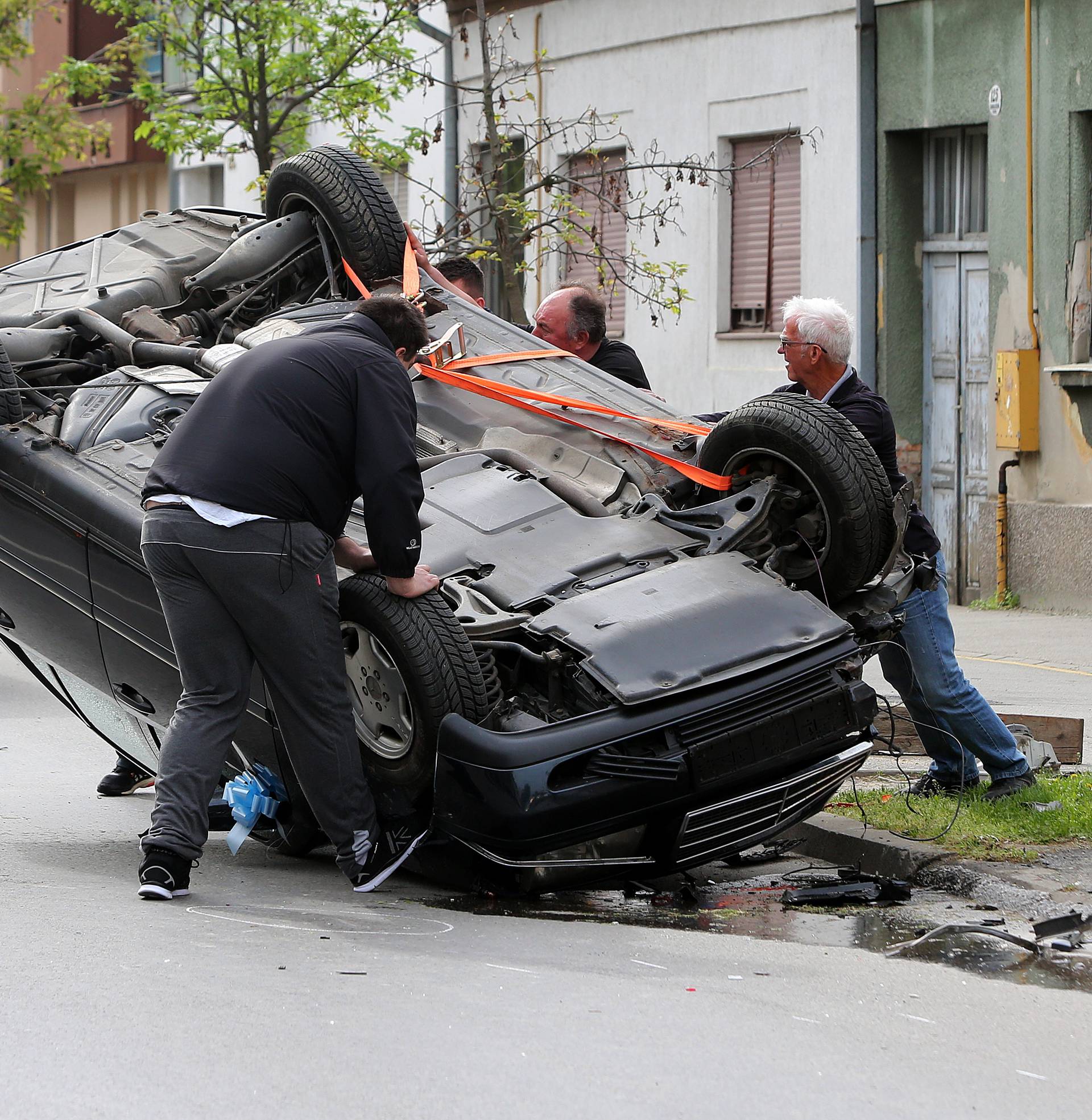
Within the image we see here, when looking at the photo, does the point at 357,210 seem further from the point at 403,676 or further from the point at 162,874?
the point at 162,874

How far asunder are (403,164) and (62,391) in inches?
355

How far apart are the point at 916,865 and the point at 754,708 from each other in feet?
3.86

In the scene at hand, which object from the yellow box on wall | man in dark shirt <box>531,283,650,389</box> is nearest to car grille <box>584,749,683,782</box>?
man in dark shirt <box>531,283,650,389</box>

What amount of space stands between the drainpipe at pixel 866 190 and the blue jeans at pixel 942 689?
8496mm

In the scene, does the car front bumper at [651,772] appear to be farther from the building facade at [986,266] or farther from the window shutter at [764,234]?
the window shutter at [764,234]

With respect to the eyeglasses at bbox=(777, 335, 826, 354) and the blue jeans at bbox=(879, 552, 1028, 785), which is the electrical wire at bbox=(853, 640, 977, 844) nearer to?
the blue jeans at bbox=(879, 552, 1028, 785)

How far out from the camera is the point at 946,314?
15.1 meters

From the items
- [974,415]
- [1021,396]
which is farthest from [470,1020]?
[974,415]

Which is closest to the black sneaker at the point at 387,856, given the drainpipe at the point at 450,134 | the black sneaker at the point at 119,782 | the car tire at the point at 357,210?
the black sneaker at the point at 119,782

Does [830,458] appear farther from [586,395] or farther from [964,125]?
[964,125]

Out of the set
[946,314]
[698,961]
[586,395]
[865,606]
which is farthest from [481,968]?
[946,314]

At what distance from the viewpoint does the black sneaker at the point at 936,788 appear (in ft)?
23.1

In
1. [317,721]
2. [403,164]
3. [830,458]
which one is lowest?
[317,721]

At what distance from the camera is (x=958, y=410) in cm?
1502
